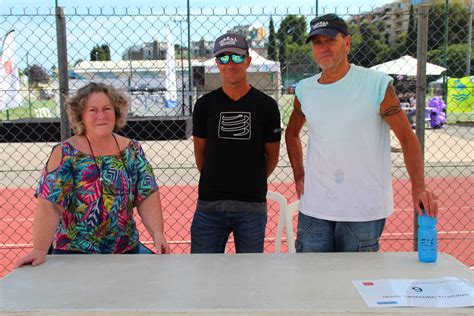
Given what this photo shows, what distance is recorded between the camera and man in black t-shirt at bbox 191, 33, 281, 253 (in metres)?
2.99

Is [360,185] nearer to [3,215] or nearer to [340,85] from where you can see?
[340,85]

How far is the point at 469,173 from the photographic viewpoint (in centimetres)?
1099

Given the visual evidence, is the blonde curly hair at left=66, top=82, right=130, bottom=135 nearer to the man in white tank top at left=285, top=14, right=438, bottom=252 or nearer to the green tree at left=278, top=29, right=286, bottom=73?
the man in white tank top at left=285, top=14, right=438, bottom=252

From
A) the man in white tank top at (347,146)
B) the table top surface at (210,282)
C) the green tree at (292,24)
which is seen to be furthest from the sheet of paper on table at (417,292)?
the green tree at (292,24)

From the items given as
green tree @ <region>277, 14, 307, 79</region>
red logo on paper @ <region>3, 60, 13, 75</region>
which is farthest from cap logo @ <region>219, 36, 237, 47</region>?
red logo on paper @ <region>3, 60, 13, 75</region>

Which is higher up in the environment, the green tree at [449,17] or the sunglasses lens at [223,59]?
the green tree at [449,17]

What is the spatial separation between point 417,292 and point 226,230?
56.1 inches

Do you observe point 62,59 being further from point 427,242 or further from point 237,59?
point 427,242

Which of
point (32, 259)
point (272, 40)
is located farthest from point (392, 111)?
point (272, 40)

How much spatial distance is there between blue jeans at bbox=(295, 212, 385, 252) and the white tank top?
0.18 ft

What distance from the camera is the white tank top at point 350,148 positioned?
2543 mm

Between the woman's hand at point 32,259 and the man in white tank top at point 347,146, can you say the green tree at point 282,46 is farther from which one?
the woman's hand at point 32,259

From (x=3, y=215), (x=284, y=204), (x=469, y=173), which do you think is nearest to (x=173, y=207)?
(x=3, y=215)

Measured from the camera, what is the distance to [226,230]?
313 centimetres
